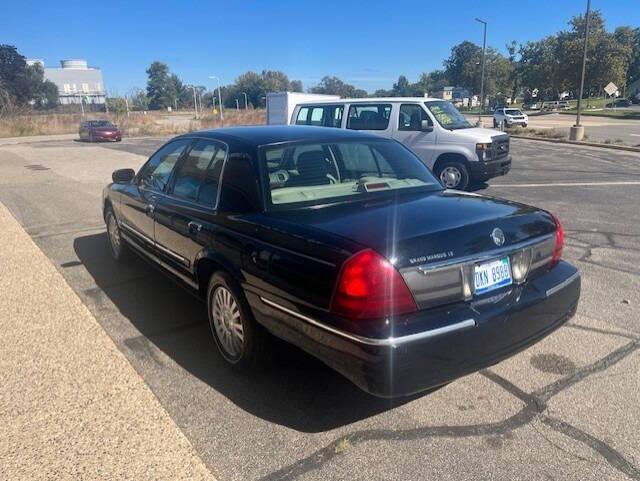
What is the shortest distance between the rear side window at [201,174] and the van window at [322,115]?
25.5ft

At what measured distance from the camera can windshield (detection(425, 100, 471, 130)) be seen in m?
10.7

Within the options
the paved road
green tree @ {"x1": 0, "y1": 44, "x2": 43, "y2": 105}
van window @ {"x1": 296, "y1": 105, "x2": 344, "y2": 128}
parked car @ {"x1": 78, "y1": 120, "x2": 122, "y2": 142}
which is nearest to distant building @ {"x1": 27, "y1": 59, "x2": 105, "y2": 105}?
green tree @ {"x1": 0, "y1": 44, "x2": 43, "y2": 105}

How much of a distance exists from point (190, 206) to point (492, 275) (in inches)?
88.5

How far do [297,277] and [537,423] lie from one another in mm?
1561

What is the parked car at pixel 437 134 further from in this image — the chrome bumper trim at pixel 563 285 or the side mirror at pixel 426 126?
the chrome bumper trim at pixel 563 285

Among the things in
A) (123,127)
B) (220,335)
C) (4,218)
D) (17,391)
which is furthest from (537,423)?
(123,127)

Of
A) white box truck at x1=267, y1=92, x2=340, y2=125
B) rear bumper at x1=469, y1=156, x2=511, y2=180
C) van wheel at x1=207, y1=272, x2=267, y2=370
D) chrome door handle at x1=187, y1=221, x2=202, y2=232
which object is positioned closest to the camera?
van wheel at x1=207, y1=272, x2=267, y2=370

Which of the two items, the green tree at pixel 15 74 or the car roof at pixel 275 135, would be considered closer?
the car roof at pixel 275 135

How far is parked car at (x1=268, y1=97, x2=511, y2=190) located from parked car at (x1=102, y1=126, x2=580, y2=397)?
257 inches

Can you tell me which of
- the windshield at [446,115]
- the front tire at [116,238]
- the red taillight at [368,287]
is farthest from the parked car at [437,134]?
the red taillight at [368,287]

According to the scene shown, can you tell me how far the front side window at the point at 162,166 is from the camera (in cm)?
437

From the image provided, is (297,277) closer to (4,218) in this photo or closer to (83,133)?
(4,218)

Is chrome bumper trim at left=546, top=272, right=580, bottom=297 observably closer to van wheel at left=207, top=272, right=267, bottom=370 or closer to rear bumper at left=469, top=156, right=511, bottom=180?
van wheel at left=207, top=272, right=267, bottom=370

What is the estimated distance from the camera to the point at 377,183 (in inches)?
141
